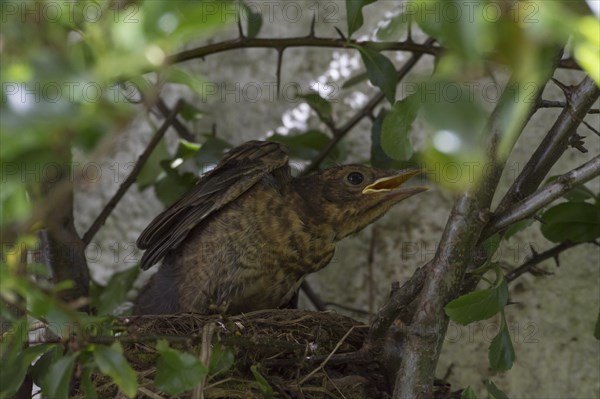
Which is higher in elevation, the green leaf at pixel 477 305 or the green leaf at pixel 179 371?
the green leaf at pixel 477 305

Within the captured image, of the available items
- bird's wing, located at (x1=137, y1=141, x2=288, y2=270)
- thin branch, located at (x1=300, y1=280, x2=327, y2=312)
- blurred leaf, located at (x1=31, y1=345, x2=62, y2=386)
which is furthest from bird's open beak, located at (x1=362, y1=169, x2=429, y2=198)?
blurred leaf, located at (x1=31, y1=345, x2=62, y2=386)

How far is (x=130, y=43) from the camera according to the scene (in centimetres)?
83

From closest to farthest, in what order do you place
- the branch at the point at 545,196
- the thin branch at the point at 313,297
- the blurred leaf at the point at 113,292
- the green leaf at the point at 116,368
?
the green leaf at the point at 116,368
the branch at the point at 545,196
the blurred leaf at the point at 113,292
the thin branch at the point at 313,297

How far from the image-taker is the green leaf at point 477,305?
5.50ft

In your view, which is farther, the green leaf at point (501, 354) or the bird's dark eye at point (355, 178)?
the bird's dark eye at point (355, 178)

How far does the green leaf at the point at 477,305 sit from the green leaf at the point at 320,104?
3.23ft

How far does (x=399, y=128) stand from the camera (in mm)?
1721

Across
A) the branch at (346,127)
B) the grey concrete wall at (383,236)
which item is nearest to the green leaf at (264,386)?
the grey concrete wall at (383,236)

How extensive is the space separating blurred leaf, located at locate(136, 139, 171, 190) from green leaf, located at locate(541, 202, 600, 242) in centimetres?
117

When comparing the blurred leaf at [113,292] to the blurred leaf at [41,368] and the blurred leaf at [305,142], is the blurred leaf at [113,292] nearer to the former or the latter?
the blurred leaf at [305,142]

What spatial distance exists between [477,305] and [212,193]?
2.98ft

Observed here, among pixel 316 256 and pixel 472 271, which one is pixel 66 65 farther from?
pixel 316 256

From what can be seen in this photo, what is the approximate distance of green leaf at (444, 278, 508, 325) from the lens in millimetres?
1677

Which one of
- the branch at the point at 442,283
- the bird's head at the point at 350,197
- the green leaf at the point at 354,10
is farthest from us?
the bird's head at the point at 350,197
